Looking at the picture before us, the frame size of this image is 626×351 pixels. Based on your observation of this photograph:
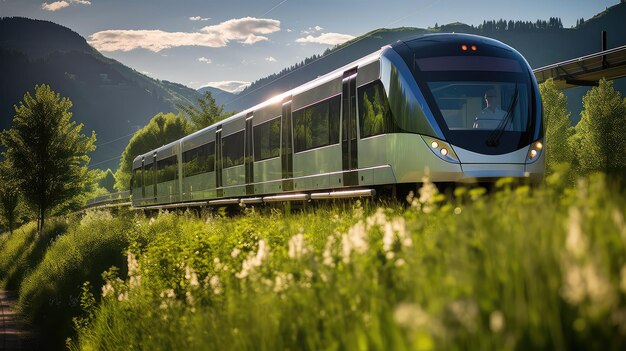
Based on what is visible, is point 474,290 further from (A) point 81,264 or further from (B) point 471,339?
(A) point 81,264

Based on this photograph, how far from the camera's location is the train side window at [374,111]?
14.1 metres

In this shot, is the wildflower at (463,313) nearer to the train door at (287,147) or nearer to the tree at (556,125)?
the train door at (287,147)

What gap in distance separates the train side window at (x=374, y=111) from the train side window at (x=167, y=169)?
19465 mm

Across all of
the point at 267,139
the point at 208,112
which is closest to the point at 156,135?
the point at 208,112

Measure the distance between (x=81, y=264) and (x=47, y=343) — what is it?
8.12ft

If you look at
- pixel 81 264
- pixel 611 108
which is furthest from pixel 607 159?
pixel 81 264

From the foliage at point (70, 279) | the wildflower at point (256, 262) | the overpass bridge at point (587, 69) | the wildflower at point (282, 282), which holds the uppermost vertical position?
the overpass bridge at point (587, 69)

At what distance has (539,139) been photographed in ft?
45.5

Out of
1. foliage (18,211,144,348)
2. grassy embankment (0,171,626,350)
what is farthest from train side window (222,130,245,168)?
grassy embankment (0,171,626,350)

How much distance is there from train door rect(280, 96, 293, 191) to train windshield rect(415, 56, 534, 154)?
19.3ft

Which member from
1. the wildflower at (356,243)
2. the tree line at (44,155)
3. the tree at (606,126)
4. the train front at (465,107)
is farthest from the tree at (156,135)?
the wildflower at (356,243)

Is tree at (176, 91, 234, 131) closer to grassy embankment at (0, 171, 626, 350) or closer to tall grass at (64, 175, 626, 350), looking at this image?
grassy embankment at (0, 171, 626, 350)

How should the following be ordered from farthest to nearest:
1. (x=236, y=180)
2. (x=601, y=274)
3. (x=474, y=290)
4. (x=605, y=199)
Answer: (x=236, y=180), (x=605, y=199), (x=474, y=290), (x=601, y=274)

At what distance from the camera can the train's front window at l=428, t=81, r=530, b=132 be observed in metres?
13.5
